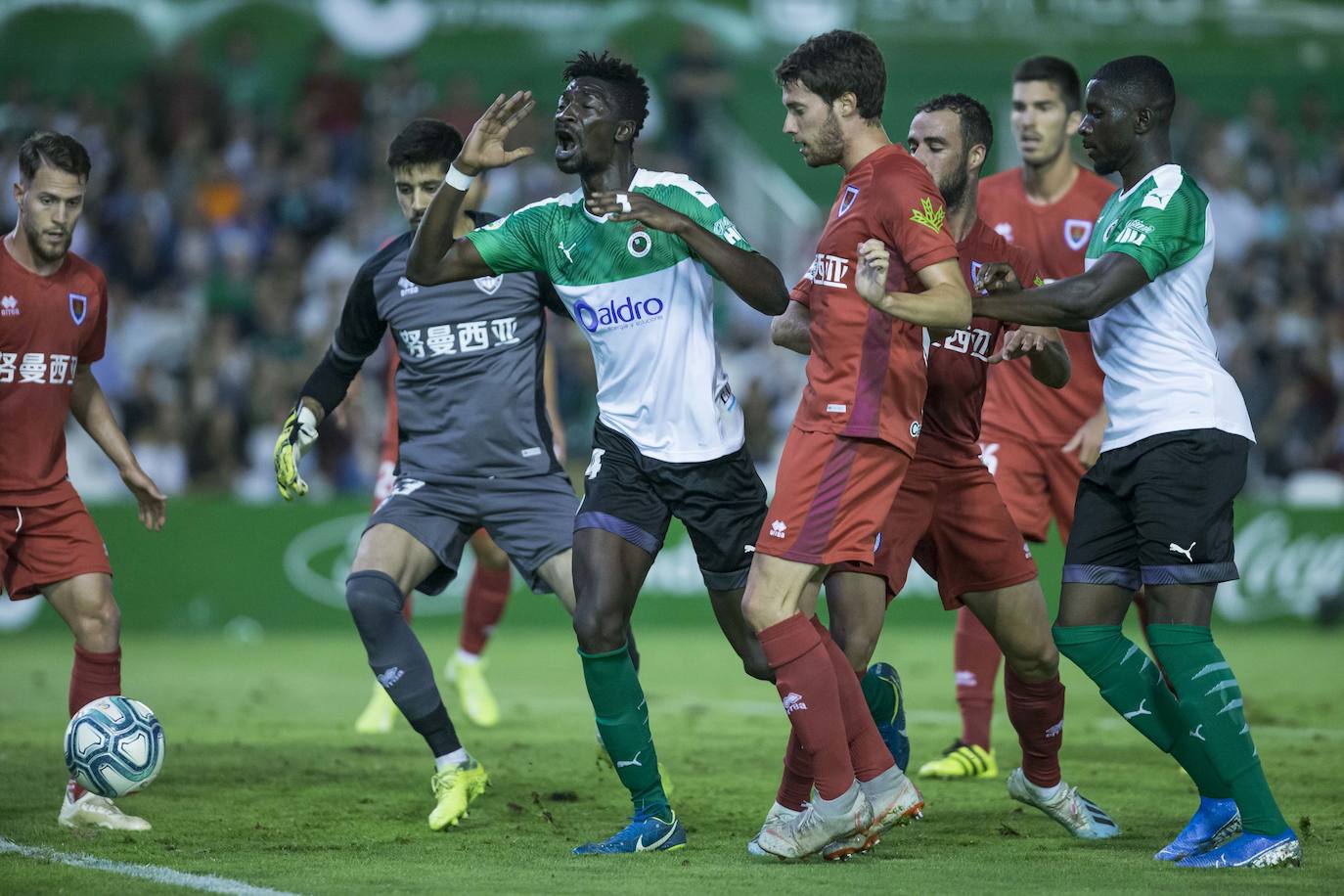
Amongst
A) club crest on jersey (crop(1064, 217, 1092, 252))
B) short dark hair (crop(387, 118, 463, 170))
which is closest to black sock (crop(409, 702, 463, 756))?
short dark hair (crop(387, 118, 463, 170))

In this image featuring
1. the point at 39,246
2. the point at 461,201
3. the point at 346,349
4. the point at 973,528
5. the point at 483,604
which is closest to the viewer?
the point at 461,201

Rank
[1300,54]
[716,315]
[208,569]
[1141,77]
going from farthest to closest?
[1300,54] < [716,315] < [208,569] < [1141,77]

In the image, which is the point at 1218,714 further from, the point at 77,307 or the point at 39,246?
the point at 39,246

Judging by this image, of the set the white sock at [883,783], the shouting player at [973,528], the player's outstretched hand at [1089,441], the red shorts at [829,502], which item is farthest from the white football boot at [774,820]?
the player's outstretched hand at [1089,441]

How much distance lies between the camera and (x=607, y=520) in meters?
6.11

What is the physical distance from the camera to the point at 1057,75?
27.4 ft

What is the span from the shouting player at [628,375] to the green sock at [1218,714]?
5.21 feet

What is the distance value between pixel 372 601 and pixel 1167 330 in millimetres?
3340

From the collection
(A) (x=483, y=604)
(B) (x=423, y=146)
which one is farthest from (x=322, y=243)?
(B) (x=423, y=146)

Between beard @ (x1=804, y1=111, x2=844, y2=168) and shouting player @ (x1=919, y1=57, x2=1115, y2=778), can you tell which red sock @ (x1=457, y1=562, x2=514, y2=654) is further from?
beard @ (x1=804, y1=111, x2=844, y2=168)

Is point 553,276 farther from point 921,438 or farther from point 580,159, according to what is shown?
point 921,438

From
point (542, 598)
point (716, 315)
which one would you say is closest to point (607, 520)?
point (542, 598)

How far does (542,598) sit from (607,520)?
9959 millimetres

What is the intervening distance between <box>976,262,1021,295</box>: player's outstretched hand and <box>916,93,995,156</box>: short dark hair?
0.97 m
